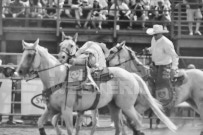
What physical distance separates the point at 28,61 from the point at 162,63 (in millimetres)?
3544

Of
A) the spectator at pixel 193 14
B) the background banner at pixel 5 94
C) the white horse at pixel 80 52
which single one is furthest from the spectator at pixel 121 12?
the white horse at pixel 80 52

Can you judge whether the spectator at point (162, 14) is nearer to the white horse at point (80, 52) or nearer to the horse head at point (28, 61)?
the white horse at point (80, 52)

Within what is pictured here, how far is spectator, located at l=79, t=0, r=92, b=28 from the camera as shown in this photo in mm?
23659

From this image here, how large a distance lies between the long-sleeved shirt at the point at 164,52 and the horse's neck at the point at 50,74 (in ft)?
9.19

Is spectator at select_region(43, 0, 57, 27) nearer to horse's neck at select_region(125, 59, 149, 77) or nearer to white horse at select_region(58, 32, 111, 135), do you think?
horse's neck at select_region(125, 59, 149, 77)

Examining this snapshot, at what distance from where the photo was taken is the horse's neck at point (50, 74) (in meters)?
13.4

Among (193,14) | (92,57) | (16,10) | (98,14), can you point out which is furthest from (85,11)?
(92,57)

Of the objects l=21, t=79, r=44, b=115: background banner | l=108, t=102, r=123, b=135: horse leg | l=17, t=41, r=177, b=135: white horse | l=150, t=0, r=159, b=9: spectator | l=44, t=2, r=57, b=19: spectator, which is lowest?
l=21, t=79, r=44, b=115: background banner

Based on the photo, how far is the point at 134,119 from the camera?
13.9 metres

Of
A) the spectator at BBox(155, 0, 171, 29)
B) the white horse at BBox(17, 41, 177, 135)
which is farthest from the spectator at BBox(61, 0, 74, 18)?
the white horse at BBox(17, 41, 177, 135)

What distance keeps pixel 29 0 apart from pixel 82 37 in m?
2.16

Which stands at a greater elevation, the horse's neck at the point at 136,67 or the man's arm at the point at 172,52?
the man's arm at the point at 172,52

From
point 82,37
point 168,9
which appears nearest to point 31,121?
point 82,37

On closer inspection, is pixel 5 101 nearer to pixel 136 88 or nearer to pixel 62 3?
pixel 136 88
